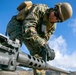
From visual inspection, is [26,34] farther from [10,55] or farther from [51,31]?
[10,55]

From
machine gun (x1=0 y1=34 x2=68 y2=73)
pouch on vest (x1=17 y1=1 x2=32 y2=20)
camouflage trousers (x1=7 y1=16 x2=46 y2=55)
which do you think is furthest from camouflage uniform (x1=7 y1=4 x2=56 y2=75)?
machine gun (x1=0 y1=34 x2=68 y2=73)

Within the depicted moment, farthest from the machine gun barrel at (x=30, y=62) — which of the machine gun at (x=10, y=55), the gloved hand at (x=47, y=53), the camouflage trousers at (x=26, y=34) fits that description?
the camouflage trousers at (x=26, y=34)

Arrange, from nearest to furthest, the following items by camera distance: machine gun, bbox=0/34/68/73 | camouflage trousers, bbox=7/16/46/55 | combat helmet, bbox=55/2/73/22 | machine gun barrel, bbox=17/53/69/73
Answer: machine gun, bbox=0/34/68/73, machine gun barrel, bbox=17/53/69/73, camouflage trousers, bbox=7/16/46/55, combat helmet, bbox=55/2/73/22

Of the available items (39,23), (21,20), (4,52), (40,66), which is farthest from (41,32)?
(4,52)

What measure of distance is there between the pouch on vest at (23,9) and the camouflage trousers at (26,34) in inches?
7.5

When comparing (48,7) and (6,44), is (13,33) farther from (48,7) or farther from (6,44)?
(6,44)

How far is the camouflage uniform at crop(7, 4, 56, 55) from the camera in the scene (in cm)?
571

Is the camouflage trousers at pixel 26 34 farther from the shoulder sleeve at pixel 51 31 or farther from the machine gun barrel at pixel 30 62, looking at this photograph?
the machine gun barrel at pixel 30 62

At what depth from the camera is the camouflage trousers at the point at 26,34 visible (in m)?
5.68

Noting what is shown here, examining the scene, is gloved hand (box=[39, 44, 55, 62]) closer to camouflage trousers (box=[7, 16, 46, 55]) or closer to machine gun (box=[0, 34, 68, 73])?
camouflage trousers (box=[7, 16, 46, 55])

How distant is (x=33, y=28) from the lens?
19.1ft

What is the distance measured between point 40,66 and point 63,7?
2300 mm

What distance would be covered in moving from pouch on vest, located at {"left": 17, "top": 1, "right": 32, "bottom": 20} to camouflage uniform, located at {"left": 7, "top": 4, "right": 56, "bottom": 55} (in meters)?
0.16

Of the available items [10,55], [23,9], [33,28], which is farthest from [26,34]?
[10,55]
